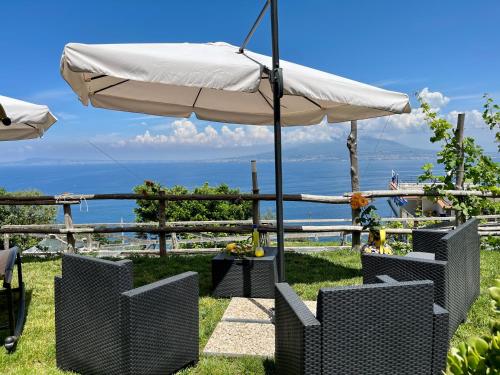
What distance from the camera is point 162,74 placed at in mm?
2877

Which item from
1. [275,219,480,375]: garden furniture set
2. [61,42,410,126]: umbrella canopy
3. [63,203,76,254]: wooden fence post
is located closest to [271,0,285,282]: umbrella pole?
[61,42,410,126]: umbrella canopy

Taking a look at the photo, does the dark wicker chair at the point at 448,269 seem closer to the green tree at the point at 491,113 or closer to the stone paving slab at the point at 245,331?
the stone paving slab at the point at 245,331

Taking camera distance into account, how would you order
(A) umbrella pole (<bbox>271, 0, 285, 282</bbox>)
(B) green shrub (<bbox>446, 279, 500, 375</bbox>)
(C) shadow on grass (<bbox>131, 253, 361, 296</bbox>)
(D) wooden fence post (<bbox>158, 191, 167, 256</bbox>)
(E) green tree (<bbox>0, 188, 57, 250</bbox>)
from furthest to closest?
1. (E) green tree (<bbox>0, 188, 57, 250</bbox>)
2. (D) wooden fence post (<bbox>158, 191, 167, 256</bbox>)
3. (C) shadow on grass (<bbox>131, 253, 361, 296</bbox>)
4. (A) umbrella pole (<bbox>271, 0, 285, 282</bbox>)
5. (B) green shrub (<bbox>446, 279, 500, 375</bbox>)

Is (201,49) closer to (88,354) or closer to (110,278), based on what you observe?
(110,278)

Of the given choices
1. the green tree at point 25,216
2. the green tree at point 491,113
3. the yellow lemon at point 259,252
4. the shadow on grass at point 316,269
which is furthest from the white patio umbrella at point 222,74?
the green tree at point 25,216

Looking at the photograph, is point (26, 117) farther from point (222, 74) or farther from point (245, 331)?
point (245, 331)

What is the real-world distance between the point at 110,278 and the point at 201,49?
2.09 m

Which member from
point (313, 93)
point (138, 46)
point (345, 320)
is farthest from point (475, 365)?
point (138, 46)

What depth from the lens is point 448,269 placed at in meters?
2.70

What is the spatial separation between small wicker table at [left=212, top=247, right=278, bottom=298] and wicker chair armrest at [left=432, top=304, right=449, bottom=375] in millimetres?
2197

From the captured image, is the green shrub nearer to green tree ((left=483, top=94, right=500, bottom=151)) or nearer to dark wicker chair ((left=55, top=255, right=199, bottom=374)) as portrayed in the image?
dark wicker chair ((left=55, top=255, right=199, bottom=374))

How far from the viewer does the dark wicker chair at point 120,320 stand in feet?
7.23

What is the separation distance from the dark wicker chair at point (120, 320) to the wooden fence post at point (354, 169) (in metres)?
3.96

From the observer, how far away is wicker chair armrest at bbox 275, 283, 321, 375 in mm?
1868
